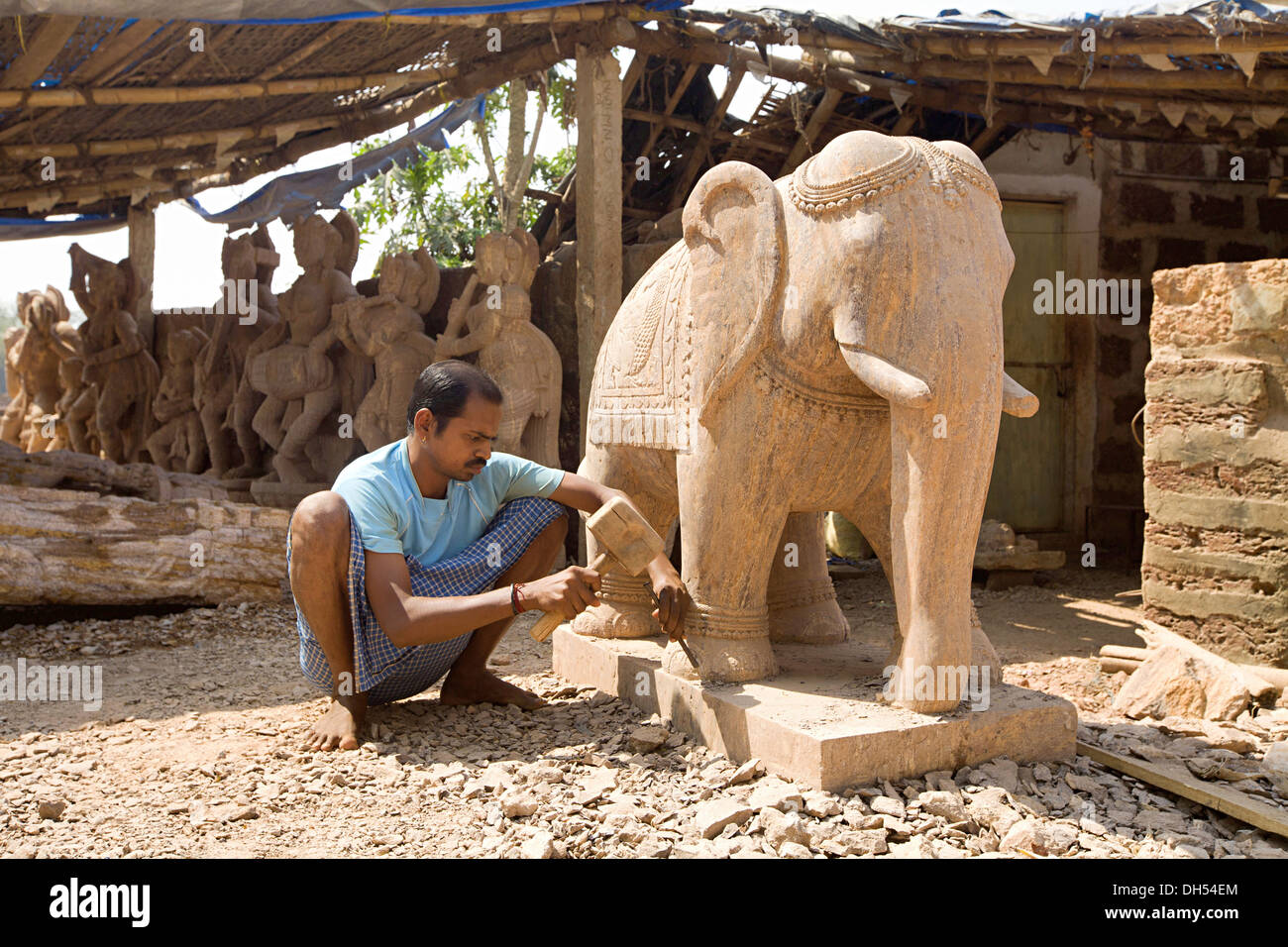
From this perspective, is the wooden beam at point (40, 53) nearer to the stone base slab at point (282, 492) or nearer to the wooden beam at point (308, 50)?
the wooden beam at point (308, 50)

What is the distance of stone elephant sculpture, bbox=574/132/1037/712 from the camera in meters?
2.94

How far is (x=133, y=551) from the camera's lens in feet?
18.3

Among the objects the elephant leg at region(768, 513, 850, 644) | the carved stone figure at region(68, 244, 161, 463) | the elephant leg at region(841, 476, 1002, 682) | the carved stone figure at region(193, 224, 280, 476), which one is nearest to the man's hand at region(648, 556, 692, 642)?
the elephant leg at region(841, 476, 1002, 682)

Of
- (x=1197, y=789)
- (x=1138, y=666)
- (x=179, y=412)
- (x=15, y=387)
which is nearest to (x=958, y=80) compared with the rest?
(x=1138, y=666)

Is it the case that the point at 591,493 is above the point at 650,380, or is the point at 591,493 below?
below

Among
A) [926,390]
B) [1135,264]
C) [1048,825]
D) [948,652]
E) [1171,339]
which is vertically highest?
[1135,264]

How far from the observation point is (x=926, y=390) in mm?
2861

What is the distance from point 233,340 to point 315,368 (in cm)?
184

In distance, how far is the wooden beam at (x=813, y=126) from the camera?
8.01 metres

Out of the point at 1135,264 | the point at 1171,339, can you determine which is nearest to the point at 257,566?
the point at 1171,339

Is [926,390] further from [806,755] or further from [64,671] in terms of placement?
[64,671]

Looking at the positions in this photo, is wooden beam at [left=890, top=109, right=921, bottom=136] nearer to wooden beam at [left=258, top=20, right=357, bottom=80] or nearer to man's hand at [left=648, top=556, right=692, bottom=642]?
wooden beam at [left=258, top=20, right=357, bottom=80]

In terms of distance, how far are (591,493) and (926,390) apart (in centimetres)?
120

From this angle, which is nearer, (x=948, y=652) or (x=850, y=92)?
(x=948, y=652)
